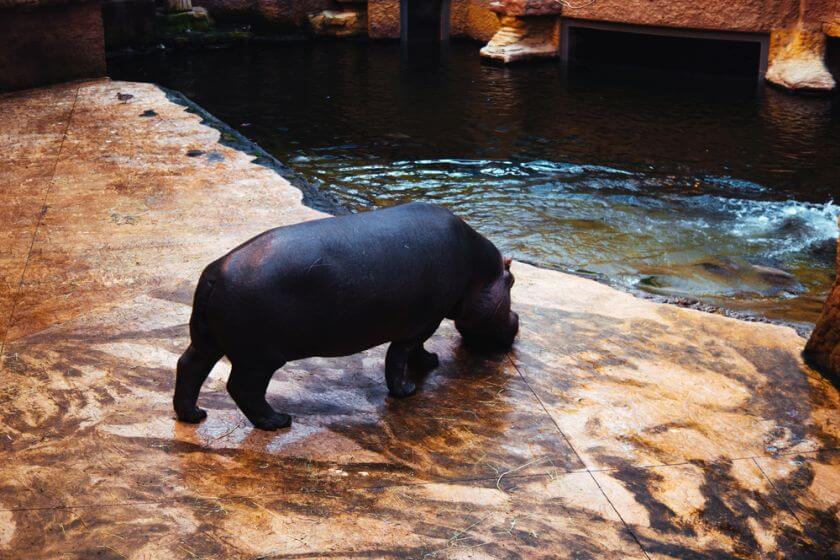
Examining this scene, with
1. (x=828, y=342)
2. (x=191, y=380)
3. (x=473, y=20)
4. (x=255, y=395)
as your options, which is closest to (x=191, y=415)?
(x=191, y=380)

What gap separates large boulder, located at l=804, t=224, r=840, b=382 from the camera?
4523mm

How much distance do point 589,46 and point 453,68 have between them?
9.98 ft

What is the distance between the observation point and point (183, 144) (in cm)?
838

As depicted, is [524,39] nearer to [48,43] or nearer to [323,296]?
[48,43]

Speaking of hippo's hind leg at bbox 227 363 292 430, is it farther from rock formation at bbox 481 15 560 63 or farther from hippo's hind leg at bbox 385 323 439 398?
rock formation at bbox 481 15 560 63

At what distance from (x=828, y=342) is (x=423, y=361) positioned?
2184 mm

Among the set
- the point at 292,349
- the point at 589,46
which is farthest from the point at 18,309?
the point at 589,46

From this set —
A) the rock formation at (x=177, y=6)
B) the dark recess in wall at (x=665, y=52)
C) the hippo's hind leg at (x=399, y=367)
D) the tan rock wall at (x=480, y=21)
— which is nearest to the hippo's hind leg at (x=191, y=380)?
the hippo's hind leg at (x=399, y=367)

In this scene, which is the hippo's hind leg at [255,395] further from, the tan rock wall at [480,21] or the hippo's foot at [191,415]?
the tan rock wall at [480,21]

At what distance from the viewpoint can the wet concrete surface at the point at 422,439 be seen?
124 inches

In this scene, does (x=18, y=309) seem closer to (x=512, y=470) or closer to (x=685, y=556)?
(x=512, y=470)

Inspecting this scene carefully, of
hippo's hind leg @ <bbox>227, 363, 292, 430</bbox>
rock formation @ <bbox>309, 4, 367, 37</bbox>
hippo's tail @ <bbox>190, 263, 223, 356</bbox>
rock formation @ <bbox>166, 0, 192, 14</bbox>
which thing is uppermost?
rock formation @ <bbox>166, 0, 192, 14</bbox>

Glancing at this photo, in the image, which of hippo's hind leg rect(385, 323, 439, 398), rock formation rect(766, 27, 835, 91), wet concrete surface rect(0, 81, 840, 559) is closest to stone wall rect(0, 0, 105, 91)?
wet concrete surface rect(0, 81, 840, 559)

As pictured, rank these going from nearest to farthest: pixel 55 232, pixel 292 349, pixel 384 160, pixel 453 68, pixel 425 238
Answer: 1. pixel 292 349
2. pixel 425 238
3. pixel 55 232
4. pixel 384 160
5. pixel 453 68
